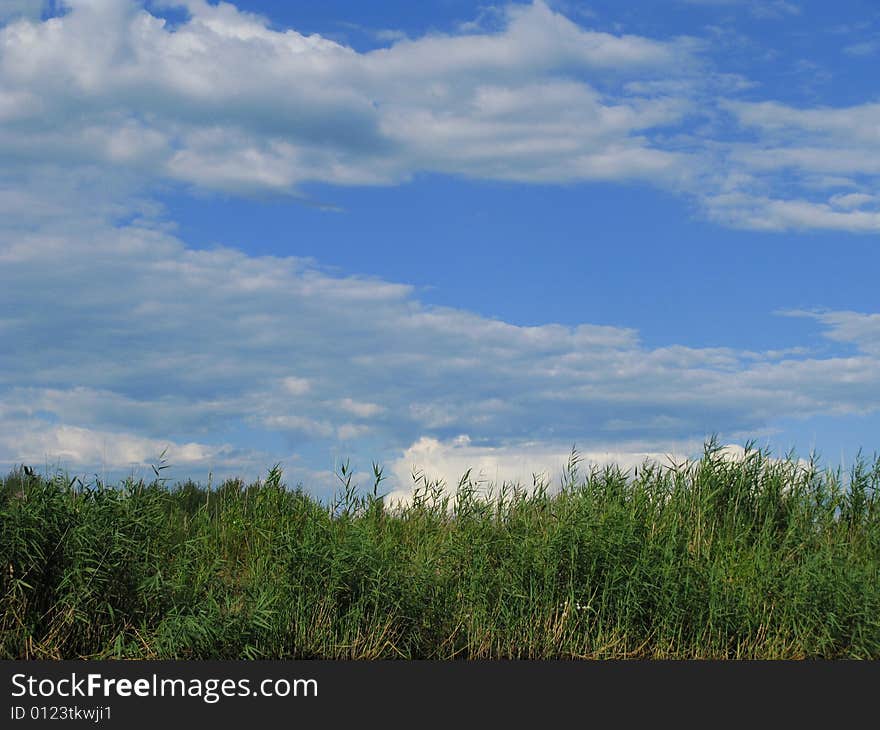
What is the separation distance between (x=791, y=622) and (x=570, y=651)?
2.18 meters

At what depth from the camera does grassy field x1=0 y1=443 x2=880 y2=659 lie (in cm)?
727

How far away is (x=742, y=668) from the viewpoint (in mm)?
7312

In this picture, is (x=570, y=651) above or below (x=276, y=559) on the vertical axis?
below

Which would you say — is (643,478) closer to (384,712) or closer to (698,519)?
(698,519)

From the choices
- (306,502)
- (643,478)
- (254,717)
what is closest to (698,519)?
(643,478)

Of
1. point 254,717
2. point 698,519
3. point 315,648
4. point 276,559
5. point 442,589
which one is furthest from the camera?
point 698,519

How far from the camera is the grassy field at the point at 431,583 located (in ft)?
23.9

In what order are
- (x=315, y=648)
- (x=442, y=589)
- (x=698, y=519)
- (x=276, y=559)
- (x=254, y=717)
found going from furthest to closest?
(x=698, y=519) < (x=276, y=559) < (x=442, y=589) < (x=315, y=648) < (x=254, y=717)

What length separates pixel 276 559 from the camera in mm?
8289

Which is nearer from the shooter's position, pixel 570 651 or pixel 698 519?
pixel 570 651

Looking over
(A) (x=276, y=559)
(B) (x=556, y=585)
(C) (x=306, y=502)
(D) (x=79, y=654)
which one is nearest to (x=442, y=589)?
(B) (x=556, y=585)

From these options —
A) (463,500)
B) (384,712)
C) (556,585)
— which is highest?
(463,500)

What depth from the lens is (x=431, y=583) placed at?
7711mm

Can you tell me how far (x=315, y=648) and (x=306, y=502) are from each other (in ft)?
8.90
